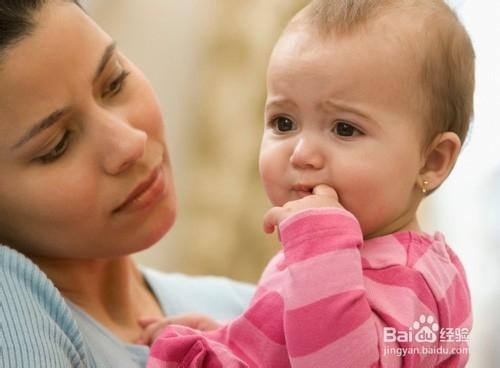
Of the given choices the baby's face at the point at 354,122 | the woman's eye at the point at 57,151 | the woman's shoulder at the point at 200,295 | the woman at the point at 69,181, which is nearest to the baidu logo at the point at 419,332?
the baby's face at the point at 354,122

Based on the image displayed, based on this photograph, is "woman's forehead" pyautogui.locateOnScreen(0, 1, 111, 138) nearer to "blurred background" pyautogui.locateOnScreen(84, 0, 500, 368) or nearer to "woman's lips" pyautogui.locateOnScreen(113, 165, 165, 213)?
"woman's lips" pyautogui.locateOnScreen(113, 165, 165, 213)

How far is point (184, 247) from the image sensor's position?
98.3 inches

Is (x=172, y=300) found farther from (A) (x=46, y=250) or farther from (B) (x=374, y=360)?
(B) (x=374, y=360)

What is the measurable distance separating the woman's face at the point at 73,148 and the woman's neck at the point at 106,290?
0.23 feet

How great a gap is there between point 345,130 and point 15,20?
19.8 inches

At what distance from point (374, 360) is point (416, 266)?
143 millimetres

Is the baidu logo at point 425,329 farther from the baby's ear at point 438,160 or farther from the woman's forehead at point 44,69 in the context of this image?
the woman's forehead at point 44,69

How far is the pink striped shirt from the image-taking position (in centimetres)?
93

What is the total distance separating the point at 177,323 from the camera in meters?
1.37

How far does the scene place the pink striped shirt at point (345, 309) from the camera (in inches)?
36.5

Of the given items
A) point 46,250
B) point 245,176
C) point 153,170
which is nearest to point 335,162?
point 153,170

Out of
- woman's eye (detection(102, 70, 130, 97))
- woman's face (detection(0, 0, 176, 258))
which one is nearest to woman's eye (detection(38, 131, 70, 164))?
woman's face (detection(0, 0, 176, 258))

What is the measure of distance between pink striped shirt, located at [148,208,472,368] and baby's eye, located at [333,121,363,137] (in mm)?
118

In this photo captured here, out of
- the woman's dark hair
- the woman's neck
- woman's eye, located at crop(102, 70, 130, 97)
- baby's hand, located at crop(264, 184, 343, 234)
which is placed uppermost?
the woman's dark hair
